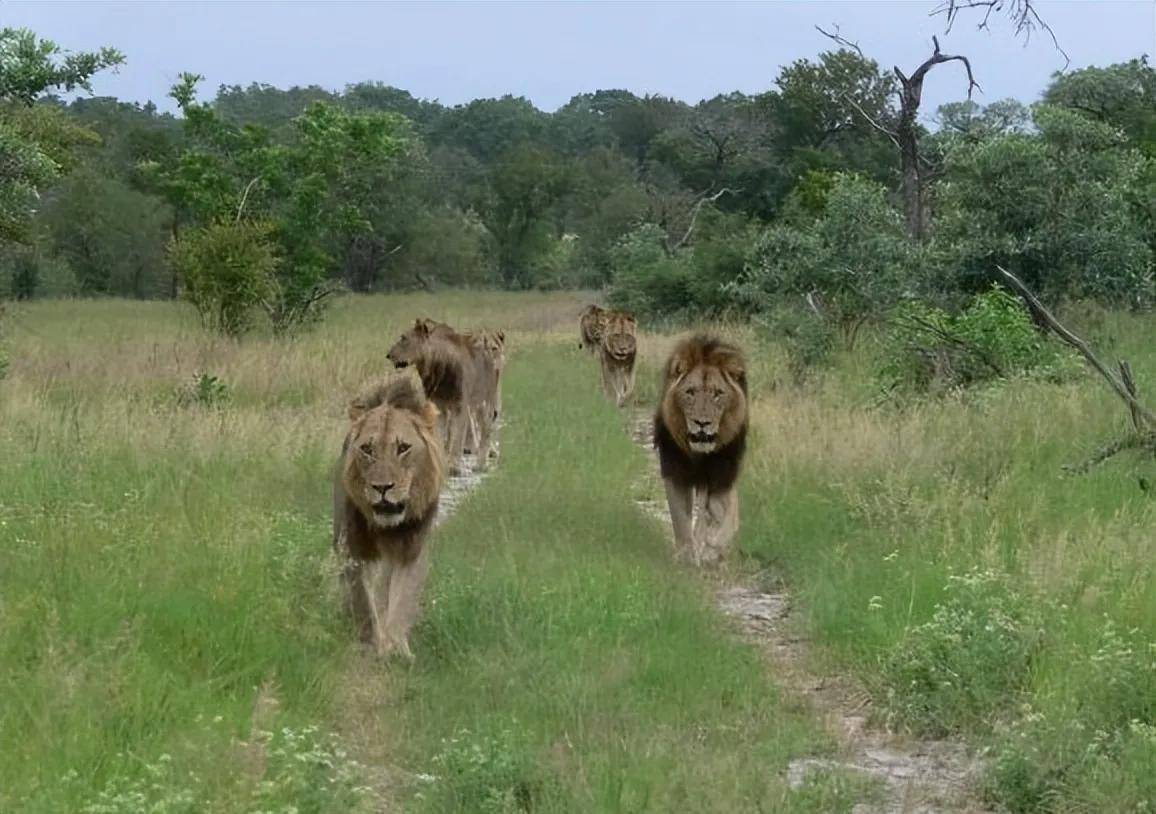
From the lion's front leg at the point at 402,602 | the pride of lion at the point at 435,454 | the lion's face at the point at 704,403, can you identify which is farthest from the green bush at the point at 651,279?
the lion's front leg at the point at 402,602

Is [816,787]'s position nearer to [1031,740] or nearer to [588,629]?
[1031,740]

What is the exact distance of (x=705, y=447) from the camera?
978 cm

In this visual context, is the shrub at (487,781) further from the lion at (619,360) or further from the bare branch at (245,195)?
the bare branch at (245,195)

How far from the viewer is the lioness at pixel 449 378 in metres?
13.9

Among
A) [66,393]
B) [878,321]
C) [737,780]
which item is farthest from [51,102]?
[737,780]

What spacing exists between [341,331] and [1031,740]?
73.3 feet

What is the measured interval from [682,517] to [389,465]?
10.4ft

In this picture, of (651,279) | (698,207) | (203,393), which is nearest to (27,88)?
(203,393)

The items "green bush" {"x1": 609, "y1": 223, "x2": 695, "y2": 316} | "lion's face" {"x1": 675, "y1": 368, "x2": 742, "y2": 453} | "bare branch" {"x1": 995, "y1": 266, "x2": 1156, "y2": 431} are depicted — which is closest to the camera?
"bare branch" {"x1": 995, "y1": 266, "x2": 1156, "y2": 431}

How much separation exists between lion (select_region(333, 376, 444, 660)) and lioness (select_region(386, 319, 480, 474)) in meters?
6.30

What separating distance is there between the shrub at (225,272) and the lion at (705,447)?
14.8 meters

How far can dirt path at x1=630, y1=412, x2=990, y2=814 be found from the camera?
5.46m

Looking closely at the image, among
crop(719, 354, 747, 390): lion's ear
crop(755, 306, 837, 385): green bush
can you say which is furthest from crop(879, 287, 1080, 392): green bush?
crop(719, 354, 747, 390): lion's ear

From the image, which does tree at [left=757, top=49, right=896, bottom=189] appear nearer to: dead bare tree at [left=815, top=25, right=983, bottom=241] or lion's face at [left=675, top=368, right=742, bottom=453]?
dead bare tree at [left=815, top=25, right=983, bottom=241]
